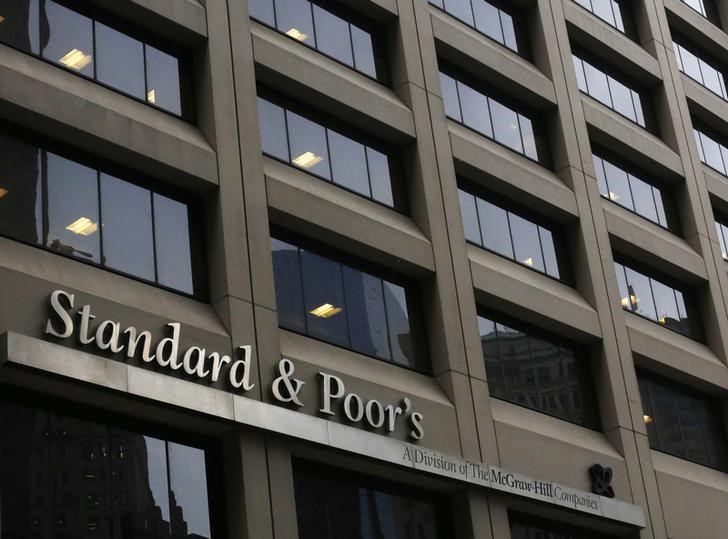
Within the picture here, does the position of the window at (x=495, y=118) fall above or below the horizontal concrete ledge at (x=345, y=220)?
above

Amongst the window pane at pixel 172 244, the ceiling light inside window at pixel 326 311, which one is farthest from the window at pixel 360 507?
the window pane at pixel 172 244

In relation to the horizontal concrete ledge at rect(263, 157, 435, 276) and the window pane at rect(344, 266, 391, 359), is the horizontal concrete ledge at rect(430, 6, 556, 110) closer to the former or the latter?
the horizontal concrete ledge at rect(263, 157, 435, 276)

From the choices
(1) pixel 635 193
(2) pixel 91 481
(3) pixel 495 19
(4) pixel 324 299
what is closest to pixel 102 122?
(4) pixel 324 299

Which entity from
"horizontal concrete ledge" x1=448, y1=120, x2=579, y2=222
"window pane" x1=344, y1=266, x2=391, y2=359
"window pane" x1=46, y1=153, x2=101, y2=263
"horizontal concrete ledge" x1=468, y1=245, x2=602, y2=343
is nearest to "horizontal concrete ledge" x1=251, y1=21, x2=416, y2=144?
"horizontal concrete ledge" x1=448, y1=120, x2=579, y2=222

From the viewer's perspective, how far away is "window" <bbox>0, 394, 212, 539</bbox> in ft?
81.9

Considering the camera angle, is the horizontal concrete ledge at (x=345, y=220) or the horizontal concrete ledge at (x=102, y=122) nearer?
the horizontal concrete ledge at (x=102, y=122)

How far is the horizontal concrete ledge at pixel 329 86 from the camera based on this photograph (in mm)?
34500

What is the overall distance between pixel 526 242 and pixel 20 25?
17310mm

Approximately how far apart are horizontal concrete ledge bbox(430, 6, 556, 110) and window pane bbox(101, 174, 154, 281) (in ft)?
45.6

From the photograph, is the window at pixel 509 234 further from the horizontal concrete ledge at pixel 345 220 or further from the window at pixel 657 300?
the horizontal concrete ledge at pixel 345 220

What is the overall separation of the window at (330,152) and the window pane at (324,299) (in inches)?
106

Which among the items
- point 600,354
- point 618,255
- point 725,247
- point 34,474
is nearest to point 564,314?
point 600,354

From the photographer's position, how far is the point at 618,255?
44094mm

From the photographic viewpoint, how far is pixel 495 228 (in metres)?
39.6
